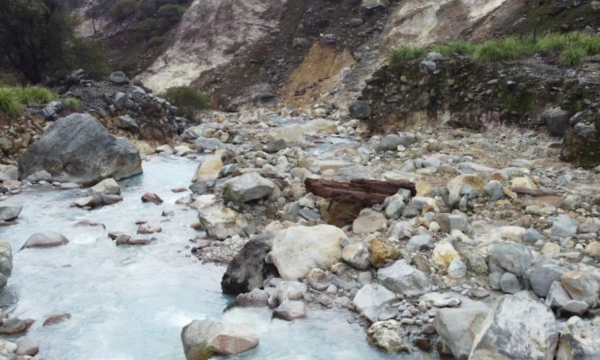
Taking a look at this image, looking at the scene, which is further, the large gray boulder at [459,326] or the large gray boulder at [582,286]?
the large gray boulder at [582,286]

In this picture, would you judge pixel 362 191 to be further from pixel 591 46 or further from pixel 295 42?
pixel 295 42

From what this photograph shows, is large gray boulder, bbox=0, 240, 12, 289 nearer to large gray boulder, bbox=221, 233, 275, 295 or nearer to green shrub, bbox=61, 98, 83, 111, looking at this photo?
large gray boulder, bbox=221, 233, 275, 295

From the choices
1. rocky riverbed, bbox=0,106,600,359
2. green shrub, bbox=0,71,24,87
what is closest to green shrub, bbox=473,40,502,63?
rocky riverbed, bbox=0,106,600,359

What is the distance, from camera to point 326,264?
667cm

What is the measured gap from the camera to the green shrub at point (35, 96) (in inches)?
600

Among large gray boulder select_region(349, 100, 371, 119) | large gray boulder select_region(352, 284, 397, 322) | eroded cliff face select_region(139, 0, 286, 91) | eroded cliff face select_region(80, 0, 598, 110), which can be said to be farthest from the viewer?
eroded cliff face select_region(139, 0, 286, 91)

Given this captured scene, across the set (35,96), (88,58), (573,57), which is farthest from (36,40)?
(573,57)

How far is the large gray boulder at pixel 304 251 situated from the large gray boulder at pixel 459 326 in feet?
6.08

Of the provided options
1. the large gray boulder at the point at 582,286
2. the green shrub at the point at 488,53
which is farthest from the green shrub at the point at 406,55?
the large gray boulder at the point at 582,286

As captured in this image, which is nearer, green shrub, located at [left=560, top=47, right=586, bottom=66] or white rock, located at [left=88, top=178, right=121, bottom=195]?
white rock, located at [left=88, top=178, right=121, bottom=195]

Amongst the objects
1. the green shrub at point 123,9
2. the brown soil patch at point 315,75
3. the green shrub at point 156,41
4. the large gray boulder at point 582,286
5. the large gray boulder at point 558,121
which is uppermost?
the green shrub at point 123,9

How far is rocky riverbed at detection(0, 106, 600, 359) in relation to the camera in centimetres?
513

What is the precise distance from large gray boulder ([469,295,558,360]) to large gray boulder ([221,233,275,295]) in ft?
9.54

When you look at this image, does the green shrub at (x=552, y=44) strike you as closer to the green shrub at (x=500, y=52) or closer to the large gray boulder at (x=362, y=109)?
the green shrub at (x=500, y=52)
